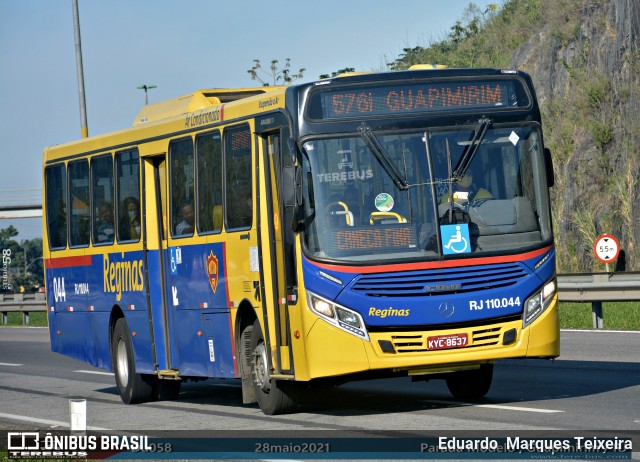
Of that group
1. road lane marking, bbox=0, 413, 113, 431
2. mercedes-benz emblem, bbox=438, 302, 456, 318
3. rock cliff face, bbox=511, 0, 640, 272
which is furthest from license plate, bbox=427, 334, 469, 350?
rock cliff face, bbox=511, 0, 640, 272

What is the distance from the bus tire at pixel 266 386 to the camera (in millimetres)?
13133

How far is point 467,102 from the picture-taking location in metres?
12.8

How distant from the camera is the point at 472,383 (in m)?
14.0

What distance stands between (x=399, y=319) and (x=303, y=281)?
958 mm

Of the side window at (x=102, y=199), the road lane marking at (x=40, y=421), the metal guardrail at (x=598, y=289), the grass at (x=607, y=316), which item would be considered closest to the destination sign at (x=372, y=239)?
the road lane marking at (x=40, y=421)

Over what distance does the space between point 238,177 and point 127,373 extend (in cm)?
412

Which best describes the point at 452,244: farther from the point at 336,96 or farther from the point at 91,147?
the point at 91,147

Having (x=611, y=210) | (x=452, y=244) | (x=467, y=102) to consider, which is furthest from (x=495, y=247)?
(x=611, y=210)

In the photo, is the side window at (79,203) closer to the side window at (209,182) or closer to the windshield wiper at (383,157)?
the side window at (209,182)

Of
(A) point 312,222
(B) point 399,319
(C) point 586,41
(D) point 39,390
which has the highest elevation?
(C) point 586,41

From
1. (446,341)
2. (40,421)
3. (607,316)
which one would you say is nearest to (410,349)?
(446,341)

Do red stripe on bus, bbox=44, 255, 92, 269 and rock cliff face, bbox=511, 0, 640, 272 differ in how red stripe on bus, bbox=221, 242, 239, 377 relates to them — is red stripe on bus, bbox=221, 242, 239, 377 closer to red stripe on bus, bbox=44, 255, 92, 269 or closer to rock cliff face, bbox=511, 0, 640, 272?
red stripe on bus, bbox=44, 255, 92, 269

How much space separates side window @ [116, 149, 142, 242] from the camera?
16.5 meters

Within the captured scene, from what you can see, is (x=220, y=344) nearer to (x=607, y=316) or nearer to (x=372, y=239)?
(x=372, y=239)
